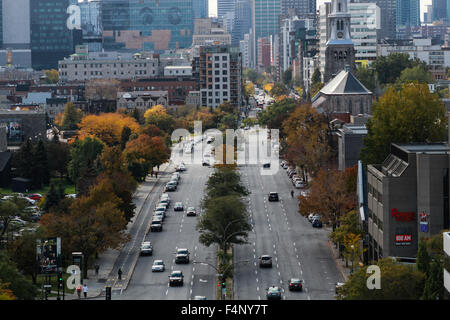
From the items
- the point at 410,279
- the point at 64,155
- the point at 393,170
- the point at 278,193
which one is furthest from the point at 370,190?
the point at 64,155

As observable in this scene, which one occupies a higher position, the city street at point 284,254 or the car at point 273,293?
the car at point 273,293

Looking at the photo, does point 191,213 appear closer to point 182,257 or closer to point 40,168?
point 182,257

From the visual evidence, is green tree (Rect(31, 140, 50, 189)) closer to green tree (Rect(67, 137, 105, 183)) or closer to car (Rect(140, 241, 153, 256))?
green tree (Rect(67, 137, 105, 183))

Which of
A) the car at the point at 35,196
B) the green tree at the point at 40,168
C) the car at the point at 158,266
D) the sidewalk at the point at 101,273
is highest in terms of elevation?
the green tree at the point at 40,168

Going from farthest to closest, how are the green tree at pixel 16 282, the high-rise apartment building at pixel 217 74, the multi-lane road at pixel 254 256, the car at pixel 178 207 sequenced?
the high-rise apartment building at pixel 217 74 → the car at pixel 178 207 → the multi-lane road at pixel 254 256 → the green tree at pixel 16 282

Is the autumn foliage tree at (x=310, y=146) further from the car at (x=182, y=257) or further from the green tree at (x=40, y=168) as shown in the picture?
the car at (x=182, y=257)

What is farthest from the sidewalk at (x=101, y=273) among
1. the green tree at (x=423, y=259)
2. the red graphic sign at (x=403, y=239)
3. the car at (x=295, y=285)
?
the green tree at (x=423, y=259)
